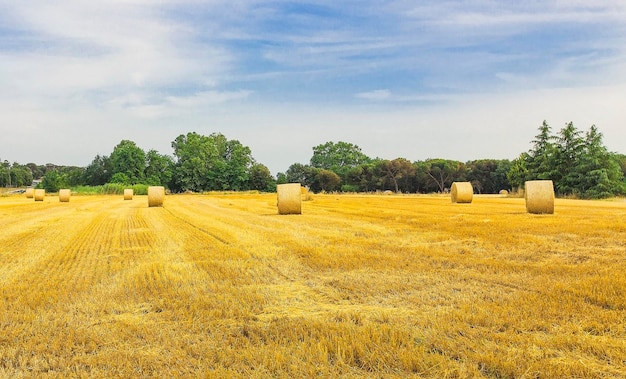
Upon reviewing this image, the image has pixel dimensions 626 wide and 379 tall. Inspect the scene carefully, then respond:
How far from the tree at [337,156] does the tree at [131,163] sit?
47780 mm

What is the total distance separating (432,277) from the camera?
6.57 meters

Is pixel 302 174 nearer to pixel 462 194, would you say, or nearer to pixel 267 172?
pixel 267 172

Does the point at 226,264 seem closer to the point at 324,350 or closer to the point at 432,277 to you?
the point at 432,277

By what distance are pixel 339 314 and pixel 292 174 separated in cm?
8909

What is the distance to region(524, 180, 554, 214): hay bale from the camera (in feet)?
55.8

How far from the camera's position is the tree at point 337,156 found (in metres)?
121

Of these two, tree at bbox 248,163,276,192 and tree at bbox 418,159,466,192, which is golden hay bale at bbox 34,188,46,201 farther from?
tree at bbox 418,159,466,192

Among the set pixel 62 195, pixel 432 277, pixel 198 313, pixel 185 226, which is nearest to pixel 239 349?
pixel 198 313

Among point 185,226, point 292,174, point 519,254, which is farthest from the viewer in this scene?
point 292,174

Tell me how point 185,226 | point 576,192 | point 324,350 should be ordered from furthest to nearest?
1. point 576,192
2. point 185,226
3. point 324,350

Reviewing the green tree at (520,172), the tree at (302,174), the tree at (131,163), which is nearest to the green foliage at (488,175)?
the green tree at (520,172)

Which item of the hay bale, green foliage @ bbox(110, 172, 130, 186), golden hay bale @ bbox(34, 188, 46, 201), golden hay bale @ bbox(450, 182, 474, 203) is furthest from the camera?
green foliage @ bbox(110, 172, 130, 186)

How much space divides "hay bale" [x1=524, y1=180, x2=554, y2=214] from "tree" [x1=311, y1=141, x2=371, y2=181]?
335 feet

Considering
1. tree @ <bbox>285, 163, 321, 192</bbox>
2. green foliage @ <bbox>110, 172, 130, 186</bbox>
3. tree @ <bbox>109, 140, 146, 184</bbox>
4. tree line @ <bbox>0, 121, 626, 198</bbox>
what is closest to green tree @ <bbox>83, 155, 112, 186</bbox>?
tree line @ <bbox>0, 121, 626, 198</bbox>
